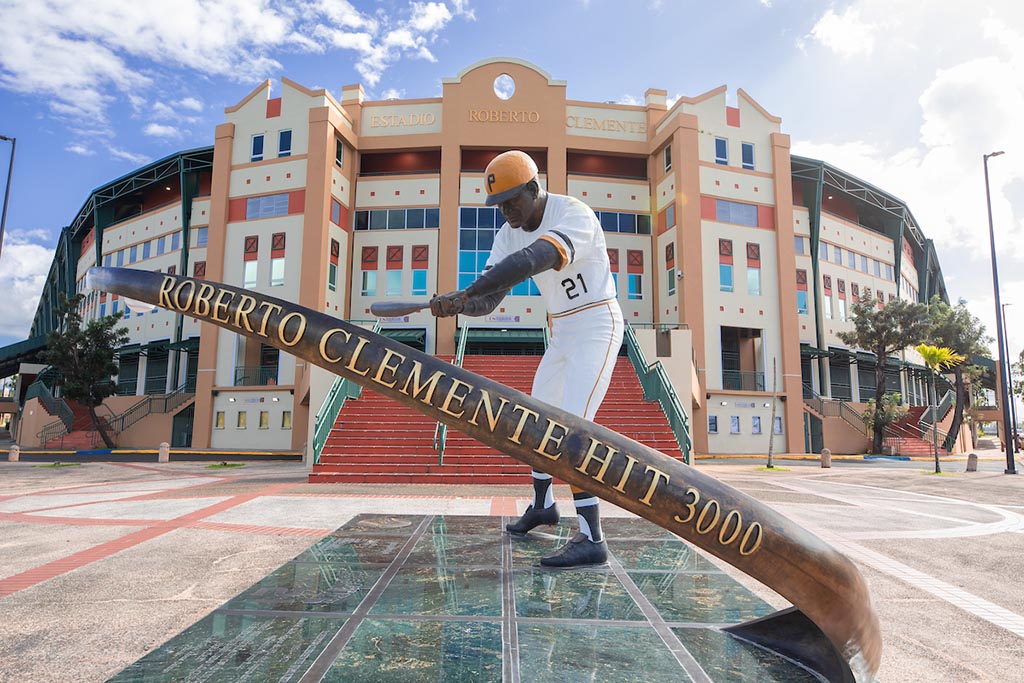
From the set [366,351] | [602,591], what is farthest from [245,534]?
[366,351]

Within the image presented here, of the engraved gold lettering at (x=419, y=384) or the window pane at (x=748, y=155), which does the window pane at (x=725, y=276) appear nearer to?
the window pane at (x=748, y=155)

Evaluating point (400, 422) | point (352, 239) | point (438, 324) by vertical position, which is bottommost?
point (400, 422)

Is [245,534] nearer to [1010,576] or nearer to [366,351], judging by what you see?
[366,351]

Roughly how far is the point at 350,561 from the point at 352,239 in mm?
26503

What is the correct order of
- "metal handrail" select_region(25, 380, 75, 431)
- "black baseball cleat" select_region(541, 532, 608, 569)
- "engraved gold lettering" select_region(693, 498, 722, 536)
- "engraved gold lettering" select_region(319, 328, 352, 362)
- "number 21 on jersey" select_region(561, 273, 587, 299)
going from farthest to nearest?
"metal handrail" select_region(25, 380, 75, 431), "number 21 on jersey" select_region(561, 273, 587, 299), "black baseball cleat" select_region(541, 532, 608, 569), "engraved gold lettering" select_region(319, 328, 352, 362), "engraved gold lettering" select_region(693, 498, 722, 536)

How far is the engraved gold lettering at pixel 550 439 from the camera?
183cm

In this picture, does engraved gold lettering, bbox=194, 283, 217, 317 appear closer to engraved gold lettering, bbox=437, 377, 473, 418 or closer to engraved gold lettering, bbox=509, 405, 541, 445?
engraved gold lettering, bbox=437, 377, 473, 418

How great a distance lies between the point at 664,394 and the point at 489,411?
504 inches

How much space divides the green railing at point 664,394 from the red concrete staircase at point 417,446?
259mm

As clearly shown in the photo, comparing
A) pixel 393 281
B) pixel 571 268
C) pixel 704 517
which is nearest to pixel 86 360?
pixel 393 281

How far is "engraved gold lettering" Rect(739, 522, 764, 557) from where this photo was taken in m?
1.80

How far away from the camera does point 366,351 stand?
6.23 ft

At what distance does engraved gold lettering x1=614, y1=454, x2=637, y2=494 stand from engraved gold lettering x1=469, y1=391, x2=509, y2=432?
0.43 metres

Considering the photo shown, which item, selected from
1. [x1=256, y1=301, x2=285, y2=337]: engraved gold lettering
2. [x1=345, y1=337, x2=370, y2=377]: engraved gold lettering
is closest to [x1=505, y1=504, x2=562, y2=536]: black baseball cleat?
[x1=345, y1=337, x2=370, y2=377]: engraved gold lettering
